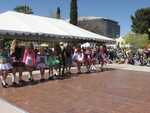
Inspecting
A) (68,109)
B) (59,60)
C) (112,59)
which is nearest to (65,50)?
(59,60)

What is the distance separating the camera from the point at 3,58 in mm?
10078

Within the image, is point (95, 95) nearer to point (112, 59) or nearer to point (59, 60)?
point (59, 60)

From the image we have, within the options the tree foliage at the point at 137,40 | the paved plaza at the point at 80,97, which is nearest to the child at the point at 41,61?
the paved plaza at the point at 80,97

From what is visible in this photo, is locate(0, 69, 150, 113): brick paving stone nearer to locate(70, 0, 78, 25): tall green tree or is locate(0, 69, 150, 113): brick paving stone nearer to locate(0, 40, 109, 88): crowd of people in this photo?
locate(0, 40, 109, 88): crowd of people

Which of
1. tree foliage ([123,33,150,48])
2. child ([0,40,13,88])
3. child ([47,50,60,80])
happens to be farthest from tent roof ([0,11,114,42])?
tree foliage ([123,33,150,48])

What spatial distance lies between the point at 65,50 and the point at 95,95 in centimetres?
500

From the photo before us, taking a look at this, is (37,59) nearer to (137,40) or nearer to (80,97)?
(80,97)

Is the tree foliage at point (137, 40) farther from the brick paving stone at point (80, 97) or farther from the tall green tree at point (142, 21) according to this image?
the brick paving stone at point (80, 97)

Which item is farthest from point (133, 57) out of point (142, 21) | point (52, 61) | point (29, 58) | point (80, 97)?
point (142, 21)

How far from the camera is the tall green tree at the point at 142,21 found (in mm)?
57719

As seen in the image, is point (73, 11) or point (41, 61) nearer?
point (41, 61)

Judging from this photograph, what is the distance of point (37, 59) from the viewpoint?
11547 millimetres

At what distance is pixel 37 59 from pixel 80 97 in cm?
355

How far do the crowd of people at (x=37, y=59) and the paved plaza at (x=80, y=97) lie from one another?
0.77 metres
